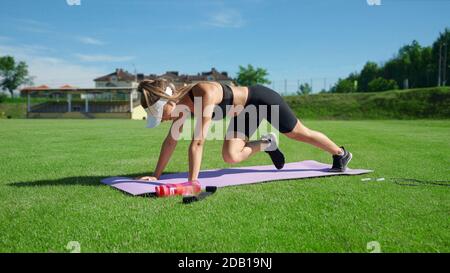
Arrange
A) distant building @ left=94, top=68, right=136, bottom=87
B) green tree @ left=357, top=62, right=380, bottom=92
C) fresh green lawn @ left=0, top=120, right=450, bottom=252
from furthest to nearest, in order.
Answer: distant building @ left=94, top=68, right=136, bottom=87, green tree @ left=357, top=62, right=380, bottom=92, fresh green lawn @ left=0, top=120, right=450, bottom=252

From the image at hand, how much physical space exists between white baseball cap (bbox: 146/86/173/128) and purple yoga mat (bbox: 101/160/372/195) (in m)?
0.78

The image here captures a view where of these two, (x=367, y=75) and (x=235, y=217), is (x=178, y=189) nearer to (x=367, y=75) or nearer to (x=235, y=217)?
(x=235, y=217)

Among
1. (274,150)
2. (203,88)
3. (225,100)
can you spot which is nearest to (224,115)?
(225,100)

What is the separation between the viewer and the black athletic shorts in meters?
5.11

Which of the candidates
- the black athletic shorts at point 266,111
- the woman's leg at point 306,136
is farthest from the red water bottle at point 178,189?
the woman's leg at point 306,136

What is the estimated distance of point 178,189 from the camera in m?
4.27

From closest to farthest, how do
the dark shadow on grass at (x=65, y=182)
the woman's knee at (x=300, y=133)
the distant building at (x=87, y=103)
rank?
the dark shadow on grass at (x=65, y=182) < the woman's knee at (x=300, y=133) < the distant building at (x=87, y=103)

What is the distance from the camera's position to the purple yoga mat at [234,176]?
4.69 meters

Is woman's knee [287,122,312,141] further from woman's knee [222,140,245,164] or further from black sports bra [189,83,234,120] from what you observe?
black sports bra [189,83,234,120]

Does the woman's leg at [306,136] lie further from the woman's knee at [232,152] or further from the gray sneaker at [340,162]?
the woman's knee at [232,152]

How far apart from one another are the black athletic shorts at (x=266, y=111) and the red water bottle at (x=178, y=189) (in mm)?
1389

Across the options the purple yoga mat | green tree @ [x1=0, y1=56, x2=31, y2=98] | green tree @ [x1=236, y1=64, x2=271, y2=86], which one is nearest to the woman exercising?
the purple yoga mat
